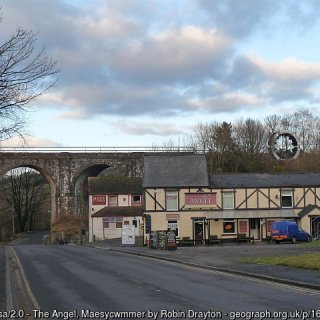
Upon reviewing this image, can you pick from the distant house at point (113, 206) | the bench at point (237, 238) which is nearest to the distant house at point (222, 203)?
the bench at point (237, 238)

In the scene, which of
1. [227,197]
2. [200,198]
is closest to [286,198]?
[227,197]

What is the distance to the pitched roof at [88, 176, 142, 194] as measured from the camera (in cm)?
7381

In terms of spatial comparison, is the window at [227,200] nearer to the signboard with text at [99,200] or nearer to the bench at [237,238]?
the bench at [237,238]

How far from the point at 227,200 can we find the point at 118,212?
20.0m

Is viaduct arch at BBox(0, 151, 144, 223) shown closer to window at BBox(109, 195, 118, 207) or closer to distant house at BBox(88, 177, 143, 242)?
distant house at BBox(88, 177, 143, 242)

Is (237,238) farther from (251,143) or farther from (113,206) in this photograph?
(251,143)

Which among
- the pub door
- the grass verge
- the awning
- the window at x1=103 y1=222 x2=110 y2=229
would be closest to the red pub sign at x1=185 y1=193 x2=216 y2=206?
the awning

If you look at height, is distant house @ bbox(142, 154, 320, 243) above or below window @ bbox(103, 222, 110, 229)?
above

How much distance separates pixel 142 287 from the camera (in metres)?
16.4

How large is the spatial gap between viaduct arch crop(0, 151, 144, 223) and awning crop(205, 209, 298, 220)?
88.9 ft

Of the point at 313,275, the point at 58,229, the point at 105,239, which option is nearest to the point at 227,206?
the point at 105,239

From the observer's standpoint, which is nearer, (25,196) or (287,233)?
(287,233)

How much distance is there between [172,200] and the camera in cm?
5406

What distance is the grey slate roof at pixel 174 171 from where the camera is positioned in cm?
5431
